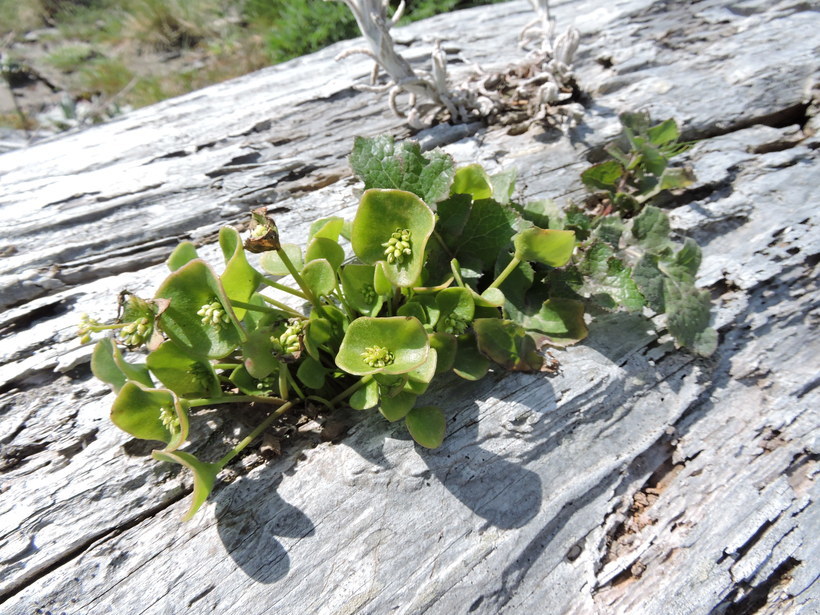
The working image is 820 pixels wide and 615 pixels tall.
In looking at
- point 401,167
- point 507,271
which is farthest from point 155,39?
point 507,271

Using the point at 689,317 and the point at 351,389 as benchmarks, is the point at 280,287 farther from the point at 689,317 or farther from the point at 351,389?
the point at 689,317

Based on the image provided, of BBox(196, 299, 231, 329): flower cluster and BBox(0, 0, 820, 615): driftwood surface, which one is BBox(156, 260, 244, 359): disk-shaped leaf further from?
BBox(0, 0, 820, 615): driftwood surface

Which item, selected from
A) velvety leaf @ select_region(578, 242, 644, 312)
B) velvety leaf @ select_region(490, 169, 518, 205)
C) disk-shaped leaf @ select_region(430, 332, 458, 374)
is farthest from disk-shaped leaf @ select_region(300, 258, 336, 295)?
velvety leaf @ select_region(578, 242, 644, 312)

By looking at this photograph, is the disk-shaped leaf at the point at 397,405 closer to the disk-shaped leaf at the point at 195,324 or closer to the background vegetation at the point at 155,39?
the disk-shaped leaf at the point at 195,324

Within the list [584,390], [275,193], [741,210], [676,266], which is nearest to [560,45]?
[741,210]

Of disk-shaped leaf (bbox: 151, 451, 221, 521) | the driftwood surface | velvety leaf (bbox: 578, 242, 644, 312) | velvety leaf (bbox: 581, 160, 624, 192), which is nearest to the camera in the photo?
disk-shaped leaf (bbox: 151, 451, 221, 521)

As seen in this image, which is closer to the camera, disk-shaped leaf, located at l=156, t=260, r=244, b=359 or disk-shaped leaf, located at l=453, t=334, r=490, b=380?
disk-shaped leaf, located at l=156, t=260, r=244, b=359
